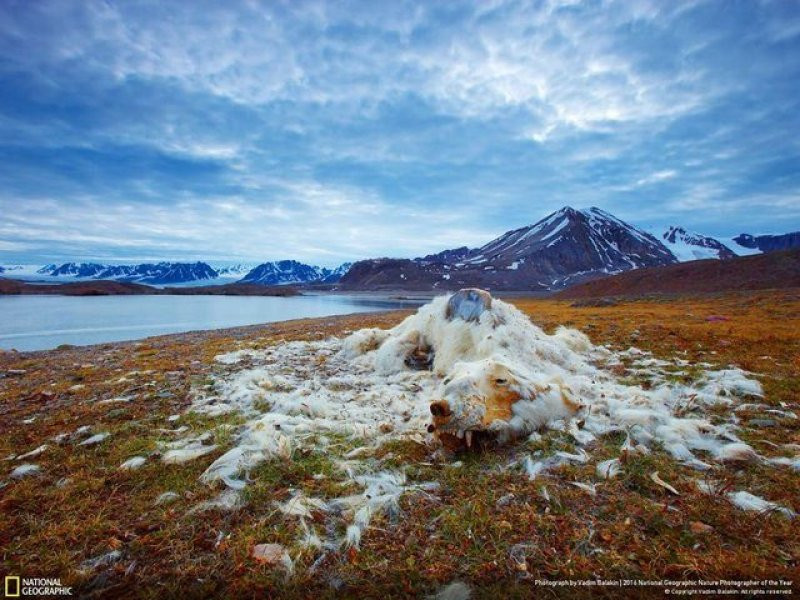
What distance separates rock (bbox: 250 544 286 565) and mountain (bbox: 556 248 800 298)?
56294 millimetres

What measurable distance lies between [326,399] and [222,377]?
12.2 feet

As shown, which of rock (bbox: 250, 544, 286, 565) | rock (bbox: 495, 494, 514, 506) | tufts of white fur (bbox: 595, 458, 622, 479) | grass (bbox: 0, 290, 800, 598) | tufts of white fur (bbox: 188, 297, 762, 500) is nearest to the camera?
grass (bbox: 0, 290, 800, 598)

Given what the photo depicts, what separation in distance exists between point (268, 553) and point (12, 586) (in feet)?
5.75

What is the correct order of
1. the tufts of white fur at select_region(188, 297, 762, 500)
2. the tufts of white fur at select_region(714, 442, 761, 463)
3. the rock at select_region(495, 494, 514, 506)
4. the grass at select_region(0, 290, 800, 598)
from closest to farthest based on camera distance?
the grass at select_region(0, 290, 800, 598)
the rock at select_region(495, 494, 514, 506)
the tufts of white fur at select_region(714, 442, 761, 463)
the tufts of white fur at select_region(188, 297, 762, 500)

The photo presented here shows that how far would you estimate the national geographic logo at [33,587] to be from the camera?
8.96 feet

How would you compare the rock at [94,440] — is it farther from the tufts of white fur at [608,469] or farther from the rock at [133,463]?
the tufts of white fur at [608,469]

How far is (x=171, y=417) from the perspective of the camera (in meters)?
6.32

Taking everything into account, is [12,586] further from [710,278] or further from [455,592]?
[710,278]

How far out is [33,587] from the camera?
279 cm

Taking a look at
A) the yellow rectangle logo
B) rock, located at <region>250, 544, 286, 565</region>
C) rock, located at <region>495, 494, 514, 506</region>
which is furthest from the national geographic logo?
rock, located at <region>495, 494, 514, 506</region>

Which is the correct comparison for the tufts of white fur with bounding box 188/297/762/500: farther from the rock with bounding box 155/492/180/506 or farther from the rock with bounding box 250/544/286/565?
the rock with bounding box 250/544/286/565

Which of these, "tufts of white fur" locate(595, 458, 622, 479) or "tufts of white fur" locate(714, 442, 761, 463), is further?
"tufts of white fur" locate(714, 442, 761, 463)

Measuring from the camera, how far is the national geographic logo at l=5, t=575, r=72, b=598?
8.96 feet

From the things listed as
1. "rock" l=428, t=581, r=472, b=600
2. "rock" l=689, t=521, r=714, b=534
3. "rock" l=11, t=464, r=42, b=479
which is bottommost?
"rock" l=11, t=464, r=42, b=479
